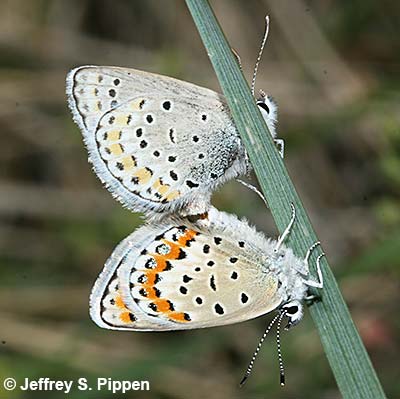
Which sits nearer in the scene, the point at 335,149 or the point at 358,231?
the point at 358,231

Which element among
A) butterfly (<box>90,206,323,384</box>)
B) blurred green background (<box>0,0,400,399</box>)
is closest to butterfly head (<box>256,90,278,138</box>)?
butterfly (<box>90,206,323,384</box>)

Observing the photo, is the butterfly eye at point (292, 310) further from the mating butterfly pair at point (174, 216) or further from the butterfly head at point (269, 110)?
the butterfly head at point (269, 110)

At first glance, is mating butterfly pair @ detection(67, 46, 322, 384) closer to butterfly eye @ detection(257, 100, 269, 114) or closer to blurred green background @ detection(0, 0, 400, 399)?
butterfly eye @ detection(257, 100, 269, 114)

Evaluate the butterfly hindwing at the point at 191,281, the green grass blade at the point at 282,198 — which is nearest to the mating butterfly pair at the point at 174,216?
the butterfly hindwing at the point at 191,281

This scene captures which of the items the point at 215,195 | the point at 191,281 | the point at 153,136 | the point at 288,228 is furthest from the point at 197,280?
the point at 215,195

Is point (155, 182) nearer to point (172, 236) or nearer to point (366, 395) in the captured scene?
point (172, 236)

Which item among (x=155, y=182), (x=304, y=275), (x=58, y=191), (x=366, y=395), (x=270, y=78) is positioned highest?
(x=270, y=78)

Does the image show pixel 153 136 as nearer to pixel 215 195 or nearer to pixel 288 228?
pixel 288 228

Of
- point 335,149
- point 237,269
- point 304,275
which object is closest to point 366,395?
point 304,275
